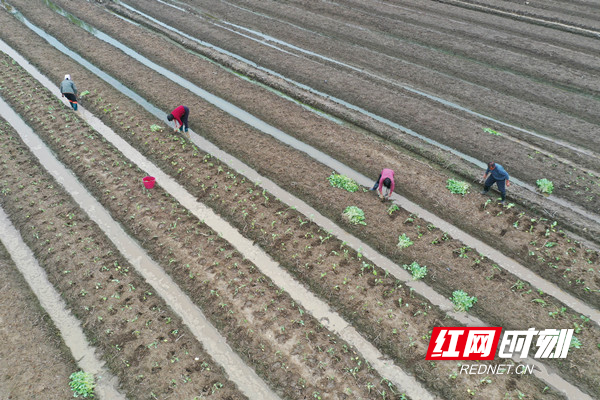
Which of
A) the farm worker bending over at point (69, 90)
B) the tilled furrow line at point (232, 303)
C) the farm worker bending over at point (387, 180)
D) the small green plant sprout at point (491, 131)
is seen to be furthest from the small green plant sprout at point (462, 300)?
the farm worker bending over at point (69, 90)

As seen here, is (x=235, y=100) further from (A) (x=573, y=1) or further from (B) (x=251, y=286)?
(A) (x=573, y=1)

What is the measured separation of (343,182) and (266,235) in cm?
309

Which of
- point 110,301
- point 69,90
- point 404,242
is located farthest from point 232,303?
point 69,90

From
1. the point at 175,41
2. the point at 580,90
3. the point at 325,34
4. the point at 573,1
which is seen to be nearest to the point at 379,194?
the point at 580,90

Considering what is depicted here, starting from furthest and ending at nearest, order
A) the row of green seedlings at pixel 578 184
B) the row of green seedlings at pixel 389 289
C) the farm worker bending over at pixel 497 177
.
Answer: the row of green seedlings at pixel 578 184
the farm worker bending over at pixel 497 177
the row of green seedlings at pixel 389 289

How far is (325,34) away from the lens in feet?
68.0

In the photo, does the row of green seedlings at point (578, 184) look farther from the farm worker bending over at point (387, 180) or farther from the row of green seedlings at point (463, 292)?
the farm worker bending over at point (387, 180)

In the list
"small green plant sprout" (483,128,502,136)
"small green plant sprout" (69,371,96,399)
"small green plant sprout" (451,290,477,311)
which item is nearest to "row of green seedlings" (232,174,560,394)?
"small green plant sprout" (451,290,477,311)

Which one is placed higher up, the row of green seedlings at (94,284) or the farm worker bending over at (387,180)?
the farm worker bending over at (387,180)

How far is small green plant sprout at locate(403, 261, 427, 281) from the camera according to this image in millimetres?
7959

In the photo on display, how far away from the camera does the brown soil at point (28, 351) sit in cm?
584

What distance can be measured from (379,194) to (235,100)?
318 inches

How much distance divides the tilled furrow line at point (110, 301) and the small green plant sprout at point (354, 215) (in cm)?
498

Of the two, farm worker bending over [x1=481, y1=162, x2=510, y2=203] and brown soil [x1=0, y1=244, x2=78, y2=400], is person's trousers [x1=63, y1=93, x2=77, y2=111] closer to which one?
brown soil [x1=0, y1=244, x2=78, y2=400]
